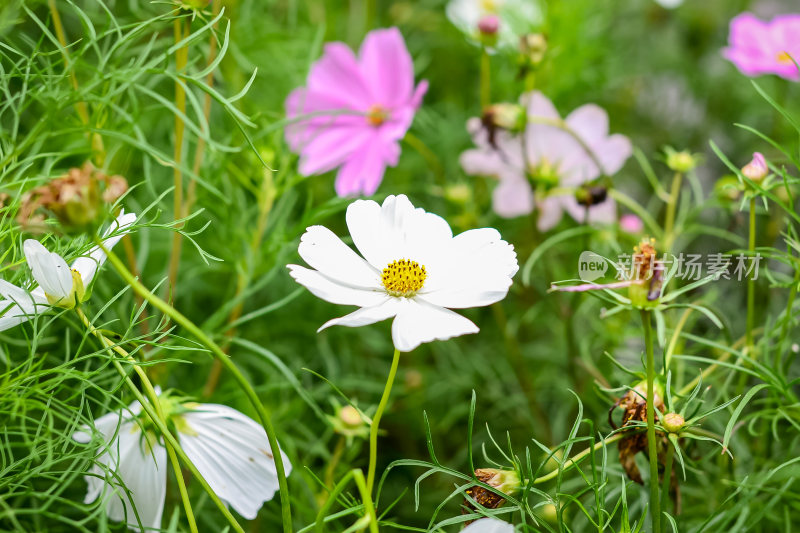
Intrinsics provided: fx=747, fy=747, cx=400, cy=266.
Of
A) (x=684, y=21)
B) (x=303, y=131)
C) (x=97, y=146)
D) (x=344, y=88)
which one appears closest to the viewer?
(x=97, y=146)

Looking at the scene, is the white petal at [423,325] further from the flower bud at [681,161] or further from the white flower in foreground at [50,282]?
the flower bud at [681,161]

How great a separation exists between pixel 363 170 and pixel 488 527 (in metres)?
0.39

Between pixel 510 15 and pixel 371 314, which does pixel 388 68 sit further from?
pixel 371 314

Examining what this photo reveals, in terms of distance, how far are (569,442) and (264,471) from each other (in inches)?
7.5

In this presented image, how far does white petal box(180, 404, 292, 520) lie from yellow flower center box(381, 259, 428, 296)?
0.43 ft

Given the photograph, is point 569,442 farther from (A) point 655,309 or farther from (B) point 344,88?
(B) point 344,88

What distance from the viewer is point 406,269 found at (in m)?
0.42

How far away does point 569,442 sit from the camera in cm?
39

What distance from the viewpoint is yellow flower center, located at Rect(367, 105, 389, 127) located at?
0.77m

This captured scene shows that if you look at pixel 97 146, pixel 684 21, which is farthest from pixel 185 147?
pixel 684 21

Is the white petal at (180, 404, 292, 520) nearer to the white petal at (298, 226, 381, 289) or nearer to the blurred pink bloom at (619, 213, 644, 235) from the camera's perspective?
the white petal at (298, 226, 381, 289)

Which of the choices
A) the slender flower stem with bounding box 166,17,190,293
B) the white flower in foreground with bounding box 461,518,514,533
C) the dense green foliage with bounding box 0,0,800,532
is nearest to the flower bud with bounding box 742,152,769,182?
the dense green foliage with bounding box 0,0,800,532

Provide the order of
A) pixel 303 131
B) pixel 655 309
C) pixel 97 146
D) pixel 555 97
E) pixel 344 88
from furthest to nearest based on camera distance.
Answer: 1. pixel 555 97
2. pixel 344 88
3. pixel 303 131
4. pixel 97 146
5. pixel 655 309

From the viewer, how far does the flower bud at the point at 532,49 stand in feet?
2.13
